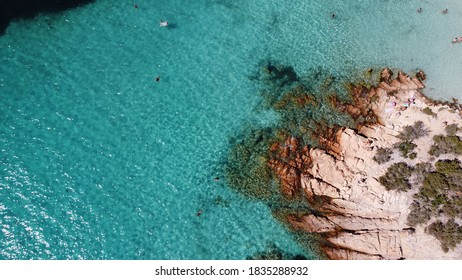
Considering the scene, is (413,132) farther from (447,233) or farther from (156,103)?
(156,103)

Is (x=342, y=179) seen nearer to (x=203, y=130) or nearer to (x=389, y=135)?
(x=389, y=135)

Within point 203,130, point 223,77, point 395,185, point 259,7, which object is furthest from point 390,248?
point 259,7

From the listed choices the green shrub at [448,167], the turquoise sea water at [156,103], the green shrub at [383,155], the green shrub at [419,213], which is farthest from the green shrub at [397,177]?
the turquoise sea water at [156,103]

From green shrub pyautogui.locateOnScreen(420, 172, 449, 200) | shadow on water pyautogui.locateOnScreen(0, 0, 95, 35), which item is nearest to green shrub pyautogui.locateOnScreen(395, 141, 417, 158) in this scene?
green shrub pyautogui.locateOnScreen(420, 172, 449, 200)

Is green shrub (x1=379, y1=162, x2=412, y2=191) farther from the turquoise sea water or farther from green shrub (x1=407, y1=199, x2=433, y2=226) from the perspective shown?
the turquoise sea water

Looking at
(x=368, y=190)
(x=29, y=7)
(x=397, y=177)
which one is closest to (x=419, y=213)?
(x=397, y=177)

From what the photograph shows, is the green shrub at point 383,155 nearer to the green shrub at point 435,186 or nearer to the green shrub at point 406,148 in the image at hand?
the green shrub at point 406,148
